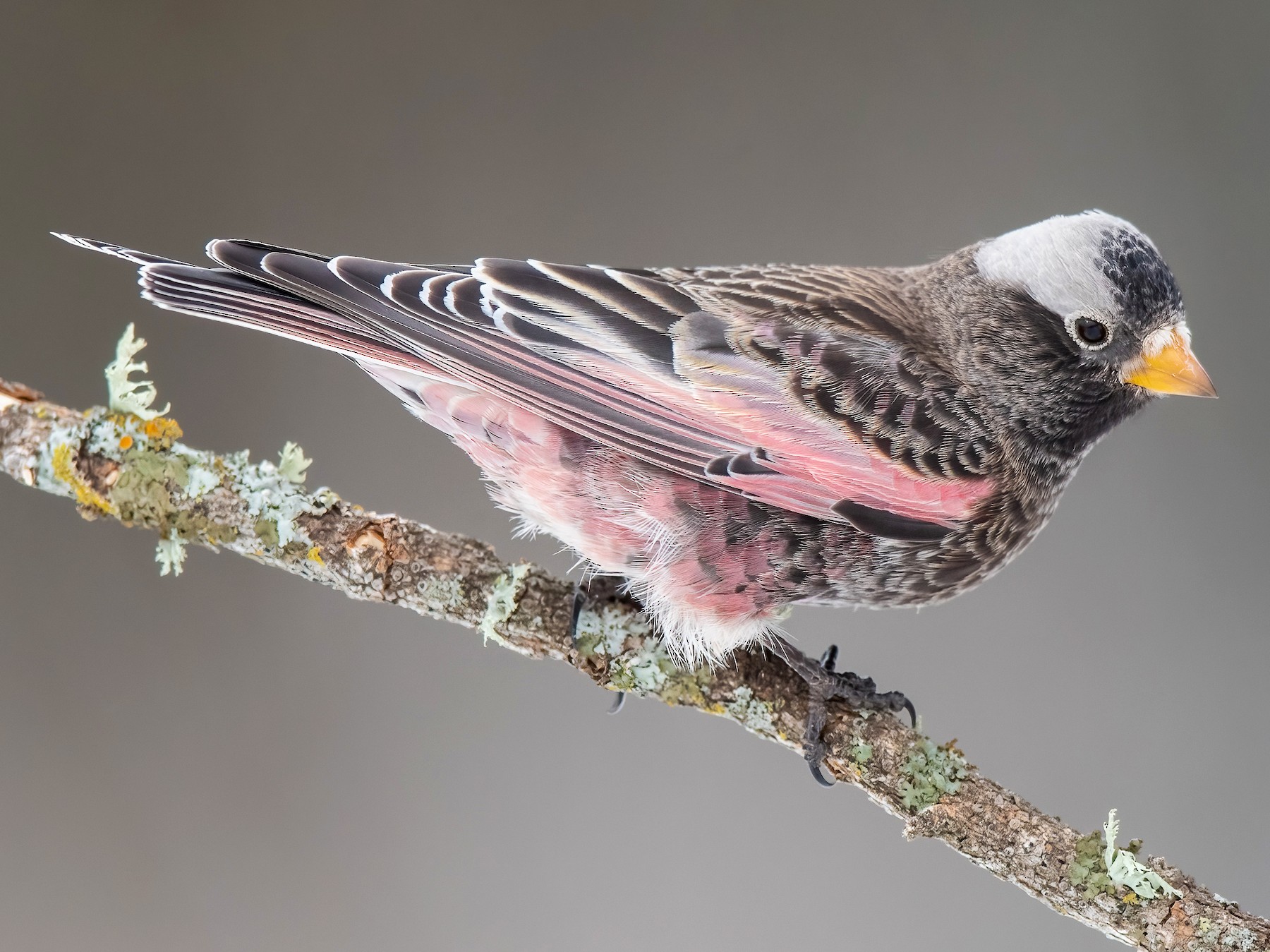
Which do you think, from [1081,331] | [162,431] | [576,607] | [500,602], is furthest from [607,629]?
[1081,331]

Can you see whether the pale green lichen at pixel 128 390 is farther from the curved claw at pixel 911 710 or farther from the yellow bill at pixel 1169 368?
the yellow bill at pixel 1169 368

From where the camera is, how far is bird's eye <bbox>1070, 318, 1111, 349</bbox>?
1698 millimetres

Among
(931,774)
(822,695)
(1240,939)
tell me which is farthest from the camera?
(822,695)

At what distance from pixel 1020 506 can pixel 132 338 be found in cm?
157

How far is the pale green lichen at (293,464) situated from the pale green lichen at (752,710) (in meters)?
0.84

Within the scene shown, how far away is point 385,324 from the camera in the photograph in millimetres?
1590

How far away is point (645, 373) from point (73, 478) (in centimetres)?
101

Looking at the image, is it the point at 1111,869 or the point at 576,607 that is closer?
the point at 1111,869

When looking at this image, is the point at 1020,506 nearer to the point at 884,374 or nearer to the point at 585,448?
the point at 884,374

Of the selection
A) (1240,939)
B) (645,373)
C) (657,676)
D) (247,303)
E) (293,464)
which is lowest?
(1240,939)

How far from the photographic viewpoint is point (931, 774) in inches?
61.6

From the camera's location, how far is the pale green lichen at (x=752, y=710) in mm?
1708

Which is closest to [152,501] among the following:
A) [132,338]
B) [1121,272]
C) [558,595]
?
[132,338]

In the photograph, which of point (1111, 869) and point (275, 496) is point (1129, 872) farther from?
point (275, 496)
